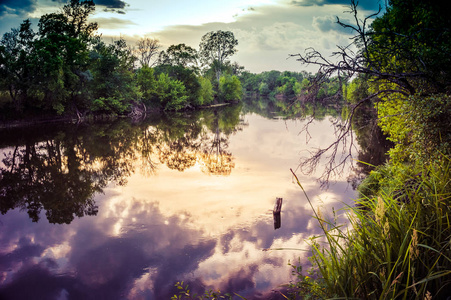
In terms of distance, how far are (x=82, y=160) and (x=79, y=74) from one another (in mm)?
21166

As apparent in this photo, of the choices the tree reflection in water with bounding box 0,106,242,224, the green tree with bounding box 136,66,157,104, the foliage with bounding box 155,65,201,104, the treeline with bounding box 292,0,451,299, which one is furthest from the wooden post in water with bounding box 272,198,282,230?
the foliage with bounding box 155,65,201,104

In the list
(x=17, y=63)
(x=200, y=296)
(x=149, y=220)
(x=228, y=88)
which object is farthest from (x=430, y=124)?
(x=228, y=88)

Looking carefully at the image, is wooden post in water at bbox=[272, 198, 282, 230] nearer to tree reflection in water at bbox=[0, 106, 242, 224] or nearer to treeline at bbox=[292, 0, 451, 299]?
treeline at bbox=[292, 0, 451, 299]

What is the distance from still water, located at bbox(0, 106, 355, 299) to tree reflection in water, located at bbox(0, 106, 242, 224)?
3.8 inches

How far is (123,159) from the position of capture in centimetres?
1911

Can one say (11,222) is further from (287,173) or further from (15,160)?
(287,173)

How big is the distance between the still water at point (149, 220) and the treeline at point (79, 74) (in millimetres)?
13215

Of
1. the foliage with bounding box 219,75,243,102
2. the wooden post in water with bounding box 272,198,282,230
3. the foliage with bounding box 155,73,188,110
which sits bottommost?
the wooden post in water with bounding box 272,198,282,230

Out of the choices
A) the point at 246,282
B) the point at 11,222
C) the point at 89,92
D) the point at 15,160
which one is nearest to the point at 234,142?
the point at 15,160

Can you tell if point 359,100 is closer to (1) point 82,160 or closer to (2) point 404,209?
(2) point 404,209

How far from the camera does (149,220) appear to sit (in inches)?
403

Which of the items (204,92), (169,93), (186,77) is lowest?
(169,93)

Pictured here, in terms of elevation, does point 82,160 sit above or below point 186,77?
below

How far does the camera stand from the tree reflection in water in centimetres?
1234
